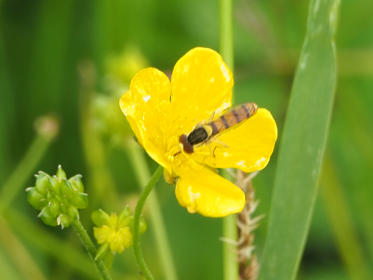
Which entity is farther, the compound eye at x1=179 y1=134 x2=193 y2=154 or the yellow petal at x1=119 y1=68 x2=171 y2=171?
the compound eye at x1=179 y1=134 x2=193 y2=154

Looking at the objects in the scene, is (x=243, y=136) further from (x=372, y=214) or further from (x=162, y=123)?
(x=372, y=214)

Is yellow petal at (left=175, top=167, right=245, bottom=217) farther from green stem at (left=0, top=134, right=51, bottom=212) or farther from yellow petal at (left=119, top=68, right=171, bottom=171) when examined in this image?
green stem at (left=0, top=134, right=51, bottom=212)

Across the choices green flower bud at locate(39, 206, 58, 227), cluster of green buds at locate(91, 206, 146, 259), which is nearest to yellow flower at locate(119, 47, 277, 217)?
cluster of green buds at locate(91, 206, 146, 259)

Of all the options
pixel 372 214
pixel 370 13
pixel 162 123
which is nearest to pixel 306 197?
pixel 162 123

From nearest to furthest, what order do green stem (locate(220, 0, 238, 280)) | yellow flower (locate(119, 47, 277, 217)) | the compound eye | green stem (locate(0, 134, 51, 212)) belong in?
yellow flower (locate(119, 47, 277, 217)) < the compound eye < green stem (locate(220, 0, 238, 280)) < green stem (locate(0, 134, 51, 212))

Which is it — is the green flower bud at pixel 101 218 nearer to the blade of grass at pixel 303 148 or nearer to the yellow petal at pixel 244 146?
the yellow petal at pixel 244 146

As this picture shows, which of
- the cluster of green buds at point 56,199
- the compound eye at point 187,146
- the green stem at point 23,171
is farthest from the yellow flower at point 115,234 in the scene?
the green stem at point 23,171

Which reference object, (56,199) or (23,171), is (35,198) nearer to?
(56,199)
